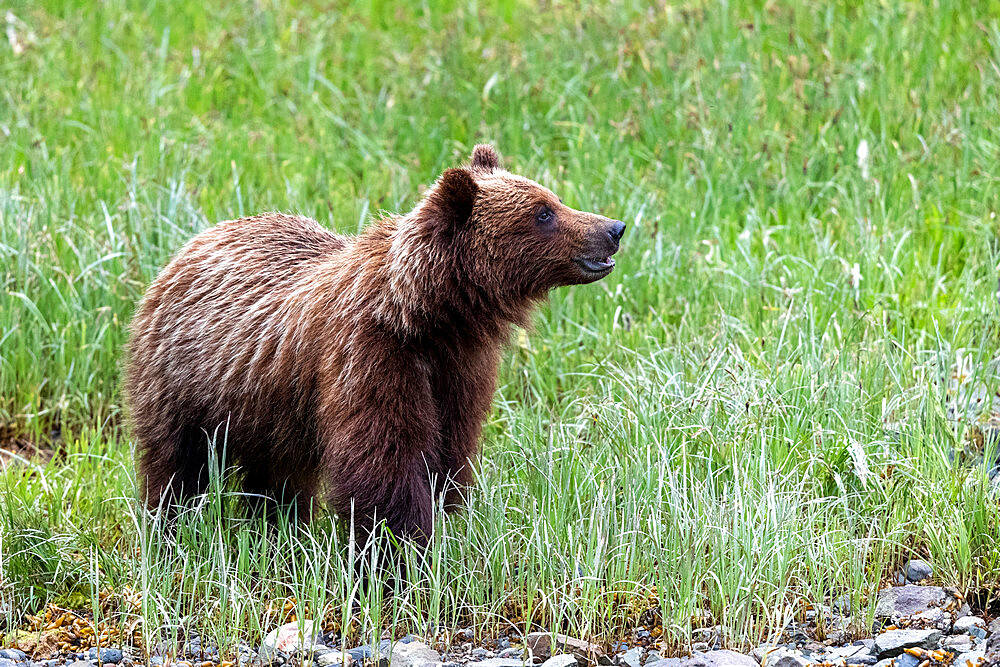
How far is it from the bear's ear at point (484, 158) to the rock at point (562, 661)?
6.12ft

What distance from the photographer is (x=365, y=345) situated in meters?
4.35

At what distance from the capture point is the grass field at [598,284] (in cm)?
436

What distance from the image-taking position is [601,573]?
14.0 feet

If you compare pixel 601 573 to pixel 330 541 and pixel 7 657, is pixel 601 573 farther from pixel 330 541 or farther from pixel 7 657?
pixel 7 657

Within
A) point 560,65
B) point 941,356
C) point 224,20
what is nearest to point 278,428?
point 941,356

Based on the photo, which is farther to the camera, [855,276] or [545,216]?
[855,276]

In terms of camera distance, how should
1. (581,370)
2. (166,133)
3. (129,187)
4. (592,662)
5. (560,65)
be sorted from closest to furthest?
(592,662)
(581,370)
(129,187)
(166,133)
(560,65)

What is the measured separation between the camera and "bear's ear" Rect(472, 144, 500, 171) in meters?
4.79

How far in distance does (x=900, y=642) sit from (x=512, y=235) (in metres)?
1.88

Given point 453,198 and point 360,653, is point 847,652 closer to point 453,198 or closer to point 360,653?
point 360,653

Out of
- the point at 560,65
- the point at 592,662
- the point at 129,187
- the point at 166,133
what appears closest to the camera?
the point at 592,662

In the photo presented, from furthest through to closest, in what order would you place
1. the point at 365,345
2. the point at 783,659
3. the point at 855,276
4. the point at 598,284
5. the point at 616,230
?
the point at 598,284
the point at 855,276
the point at 616,230
the point at 365,345
the point at 783,659

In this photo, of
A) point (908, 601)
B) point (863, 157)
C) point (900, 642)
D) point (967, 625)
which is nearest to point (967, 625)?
point (967, 625)

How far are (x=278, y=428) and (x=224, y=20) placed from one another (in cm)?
652
